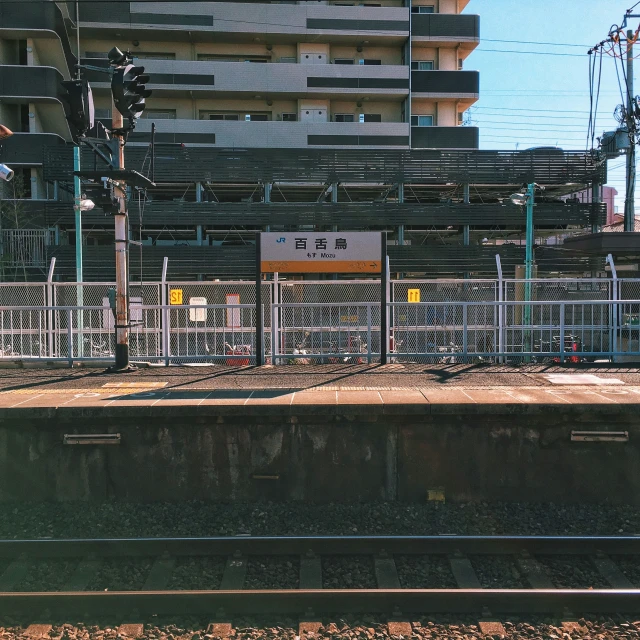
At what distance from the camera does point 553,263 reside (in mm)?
30984

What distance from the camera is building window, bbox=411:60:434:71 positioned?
131ft

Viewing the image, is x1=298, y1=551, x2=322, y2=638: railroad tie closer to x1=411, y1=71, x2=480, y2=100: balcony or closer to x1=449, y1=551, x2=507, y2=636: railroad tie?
x1=449, y1=551, x2=507, y2=636: railroad tie

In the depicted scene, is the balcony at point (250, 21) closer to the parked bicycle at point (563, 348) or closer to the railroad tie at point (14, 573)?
the parked bicycle at point (563, 348)

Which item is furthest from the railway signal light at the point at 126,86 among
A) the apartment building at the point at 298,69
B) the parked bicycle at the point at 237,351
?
the apartment building at the point at 298,69

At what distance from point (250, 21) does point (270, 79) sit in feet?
11.9

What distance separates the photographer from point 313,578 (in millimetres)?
5188

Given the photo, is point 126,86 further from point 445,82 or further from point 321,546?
point 445,82

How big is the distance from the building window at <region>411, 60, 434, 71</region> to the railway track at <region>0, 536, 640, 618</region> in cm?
3916

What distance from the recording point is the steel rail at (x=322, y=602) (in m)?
4.65

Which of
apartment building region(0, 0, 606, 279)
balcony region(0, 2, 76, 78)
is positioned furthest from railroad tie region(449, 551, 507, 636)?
balcony region(0, 2, 76, 78)

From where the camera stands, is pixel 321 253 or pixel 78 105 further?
pixel 321 253

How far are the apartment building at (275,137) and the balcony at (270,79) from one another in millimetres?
86

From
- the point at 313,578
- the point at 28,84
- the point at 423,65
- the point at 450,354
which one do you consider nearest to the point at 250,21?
the point at 423,65

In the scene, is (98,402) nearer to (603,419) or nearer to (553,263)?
(603,419)
